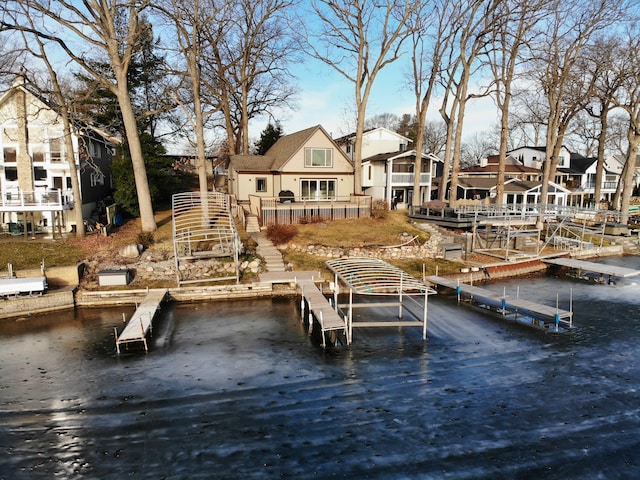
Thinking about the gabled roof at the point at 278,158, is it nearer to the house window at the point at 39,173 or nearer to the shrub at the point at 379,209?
the shrub at the point at 379,209

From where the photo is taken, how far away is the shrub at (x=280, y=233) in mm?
26697

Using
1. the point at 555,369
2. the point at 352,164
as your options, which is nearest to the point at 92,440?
the point at 555,369

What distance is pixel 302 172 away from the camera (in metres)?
35.9

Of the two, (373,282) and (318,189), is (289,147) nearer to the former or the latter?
(318,189)

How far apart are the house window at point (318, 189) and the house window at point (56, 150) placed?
17725mm

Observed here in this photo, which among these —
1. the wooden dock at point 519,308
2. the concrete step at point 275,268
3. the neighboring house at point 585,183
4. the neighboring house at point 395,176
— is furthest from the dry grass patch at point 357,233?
the neighboring house at point 585,183

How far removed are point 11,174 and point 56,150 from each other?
3148 millimetres

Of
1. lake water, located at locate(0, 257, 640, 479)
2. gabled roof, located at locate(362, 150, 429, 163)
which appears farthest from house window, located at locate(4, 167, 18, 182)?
gabled roof, located at locate(362, 150, 429, 163)

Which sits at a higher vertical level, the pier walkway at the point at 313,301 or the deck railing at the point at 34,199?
the deck railing at the point at 34,199

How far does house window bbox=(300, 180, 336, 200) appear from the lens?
36.6 meters

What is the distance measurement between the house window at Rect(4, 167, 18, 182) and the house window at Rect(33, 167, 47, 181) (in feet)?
3.42

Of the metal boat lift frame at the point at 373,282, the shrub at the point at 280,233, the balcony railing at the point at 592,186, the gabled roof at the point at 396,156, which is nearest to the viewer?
the metal boat lift frame at the point at 373,282

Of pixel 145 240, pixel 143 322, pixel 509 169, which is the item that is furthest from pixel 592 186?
pixel 143 322

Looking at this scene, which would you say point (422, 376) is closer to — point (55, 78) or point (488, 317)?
point (488, 317)
